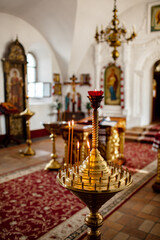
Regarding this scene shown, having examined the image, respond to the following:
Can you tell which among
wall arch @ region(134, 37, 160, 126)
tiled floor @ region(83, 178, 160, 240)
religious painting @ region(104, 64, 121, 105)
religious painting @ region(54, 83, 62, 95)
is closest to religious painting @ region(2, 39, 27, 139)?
religious painting @ region(54, 83, 62, 95)

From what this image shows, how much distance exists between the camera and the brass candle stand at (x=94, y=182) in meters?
1.59

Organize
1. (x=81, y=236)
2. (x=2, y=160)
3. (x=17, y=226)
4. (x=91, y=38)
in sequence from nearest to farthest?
(x=81, y=236) < (x=17, y=226) < (x=2, y=160) < (x=91, y=38)

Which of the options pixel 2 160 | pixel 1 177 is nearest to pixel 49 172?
pixel 1 177

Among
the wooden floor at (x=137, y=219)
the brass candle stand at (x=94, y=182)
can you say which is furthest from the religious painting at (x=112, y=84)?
the brass candle stand at (x=94, y=182)

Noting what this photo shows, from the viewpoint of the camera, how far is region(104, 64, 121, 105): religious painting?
10.2 m

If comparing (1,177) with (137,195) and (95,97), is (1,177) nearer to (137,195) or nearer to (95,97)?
(137,195)

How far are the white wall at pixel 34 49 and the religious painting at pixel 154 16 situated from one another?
4.21 meters

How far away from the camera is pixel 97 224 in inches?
70.3

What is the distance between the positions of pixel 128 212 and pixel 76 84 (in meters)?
7.71

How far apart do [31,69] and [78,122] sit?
5.60 meters

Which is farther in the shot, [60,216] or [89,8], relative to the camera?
[89,8]

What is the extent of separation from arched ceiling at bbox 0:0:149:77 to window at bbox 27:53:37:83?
3.34 feet

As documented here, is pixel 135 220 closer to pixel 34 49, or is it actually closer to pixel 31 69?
pixel 31 69

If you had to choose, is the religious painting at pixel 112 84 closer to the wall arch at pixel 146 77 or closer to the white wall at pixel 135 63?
the white wall at pixel 135 63
